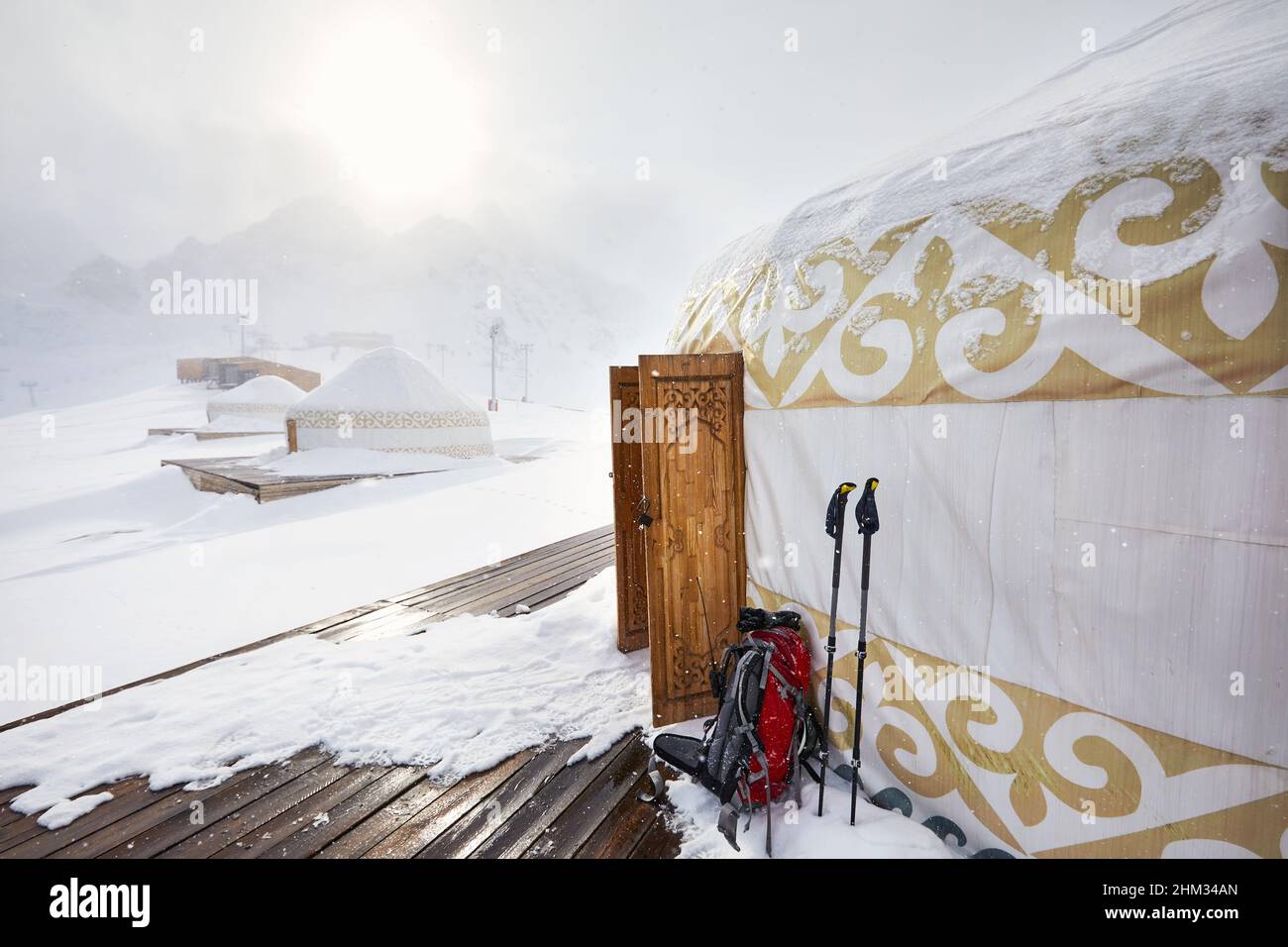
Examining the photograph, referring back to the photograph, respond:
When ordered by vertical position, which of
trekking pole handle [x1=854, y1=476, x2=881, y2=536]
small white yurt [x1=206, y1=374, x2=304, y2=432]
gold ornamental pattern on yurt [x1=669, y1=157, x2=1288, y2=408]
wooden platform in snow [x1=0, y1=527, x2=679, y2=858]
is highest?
small white yurt [x1=206, y1=374, x2=304, y2=432]

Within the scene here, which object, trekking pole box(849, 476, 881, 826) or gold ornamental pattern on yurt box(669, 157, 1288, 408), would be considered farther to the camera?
trekking pole box(849, 476, 881, 826)

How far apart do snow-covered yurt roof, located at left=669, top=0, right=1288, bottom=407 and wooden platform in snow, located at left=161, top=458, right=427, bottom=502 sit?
33.0 feet

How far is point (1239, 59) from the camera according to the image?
5.47ft

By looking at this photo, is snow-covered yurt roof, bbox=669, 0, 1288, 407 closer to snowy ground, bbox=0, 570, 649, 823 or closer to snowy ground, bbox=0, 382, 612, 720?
snowy ground, bbox=0, 570, 649, 823

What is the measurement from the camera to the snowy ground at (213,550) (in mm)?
4746

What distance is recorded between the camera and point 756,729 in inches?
89.1

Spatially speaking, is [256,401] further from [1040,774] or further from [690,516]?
[1040,774]

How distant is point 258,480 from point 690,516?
400 inches

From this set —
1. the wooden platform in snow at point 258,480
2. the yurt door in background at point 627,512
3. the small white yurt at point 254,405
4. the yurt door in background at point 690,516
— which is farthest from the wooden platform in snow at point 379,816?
the small white yurt at point 254,405

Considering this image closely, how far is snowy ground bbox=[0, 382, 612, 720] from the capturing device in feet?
15.6

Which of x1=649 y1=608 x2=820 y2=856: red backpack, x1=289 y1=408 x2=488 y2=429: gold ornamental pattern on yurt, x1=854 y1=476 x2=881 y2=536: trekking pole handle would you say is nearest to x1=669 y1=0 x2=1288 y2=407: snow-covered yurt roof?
x1=854 y1=476 x2=881 y2=536: trekking pole handle

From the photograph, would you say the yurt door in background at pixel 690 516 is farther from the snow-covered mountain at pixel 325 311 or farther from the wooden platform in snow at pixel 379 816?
the snow-covered mountain at pixel 325 311

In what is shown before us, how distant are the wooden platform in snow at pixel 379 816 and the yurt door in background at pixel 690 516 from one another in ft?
1.57
